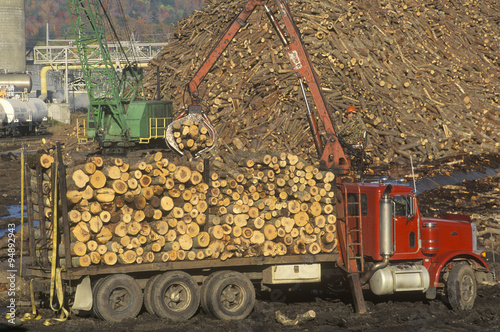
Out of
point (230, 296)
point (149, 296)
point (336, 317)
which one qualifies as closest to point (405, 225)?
point (336, 317)

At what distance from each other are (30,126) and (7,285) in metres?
47.8

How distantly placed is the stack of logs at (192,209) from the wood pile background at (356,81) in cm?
1317

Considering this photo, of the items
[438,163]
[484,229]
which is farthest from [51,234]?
[438,163]

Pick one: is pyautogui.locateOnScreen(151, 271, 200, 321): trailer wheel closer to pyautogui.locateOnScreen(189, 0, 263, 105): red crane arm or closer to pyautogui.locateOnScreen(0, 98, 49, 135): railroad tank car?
pyautogui.locateOnScreen(189, 0, 263, 105): red crane arm

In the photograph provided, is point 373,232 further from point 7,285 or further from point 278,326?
point 7,285

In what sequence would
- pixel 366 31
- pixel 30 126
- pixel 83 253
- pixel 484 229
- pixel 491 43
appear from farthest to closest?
1. pixel 30 126
2. pixel 491 43
3. pixel 366 31
4. pixel 484 229
5. pixel 83 253

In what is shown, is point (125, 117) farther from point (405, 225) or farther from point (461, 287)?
point (461, 287)

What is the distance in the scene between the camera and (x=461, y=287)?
12961 mm

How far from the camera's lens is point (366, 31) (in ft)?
106

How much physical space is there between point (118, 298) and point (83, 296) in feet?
1.92

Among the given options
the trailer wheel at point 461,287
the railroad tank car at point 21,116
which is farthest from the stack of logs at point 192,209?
→ the railroad tank car at point 21,116

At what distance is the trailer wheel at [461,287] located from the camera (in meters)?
12.9

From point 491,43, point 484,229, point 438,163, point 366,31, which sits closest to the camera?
point 484,229

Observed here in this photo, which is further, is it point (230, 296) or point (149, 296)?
point (230, 296)
